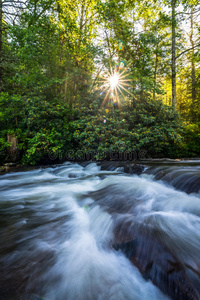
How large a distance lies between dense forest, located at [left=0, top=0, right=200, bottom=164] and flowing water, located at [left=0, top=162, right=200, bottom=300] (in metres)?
4.28

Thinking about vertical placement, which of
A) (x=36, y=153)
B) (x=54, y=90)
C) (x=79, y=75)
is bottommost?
(x=36, y=153)

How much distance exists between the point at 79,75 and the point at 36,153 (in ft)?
17.7

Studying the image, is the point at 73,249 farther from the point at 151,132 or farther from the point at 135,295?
the point at 151,132

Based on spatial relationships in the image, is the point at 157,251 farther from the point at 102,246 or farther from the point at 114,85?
the point at 114,85

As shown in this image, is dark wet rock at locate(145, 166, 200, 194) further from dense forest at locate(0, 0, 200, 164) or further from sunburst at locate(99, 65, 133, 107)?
sunburst at locate(99, 65, 133, 107)

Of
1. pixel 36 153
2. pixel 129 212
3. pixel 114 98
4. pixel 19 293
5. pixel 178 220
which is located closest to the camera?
pixel 19 293

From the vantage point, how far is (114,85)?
888 cm

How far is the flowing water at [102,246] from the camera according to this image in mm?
1396

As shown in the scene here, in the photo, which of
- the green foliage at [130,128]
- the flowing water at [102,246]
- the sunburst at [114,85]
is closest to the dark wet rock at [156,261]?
the flowing water at [102,246]

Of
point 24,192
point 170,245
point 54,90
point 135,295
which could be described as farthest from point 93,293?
point 54,90

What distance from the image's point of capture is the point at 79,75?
30.1 ft

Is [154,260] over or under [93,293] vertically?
over

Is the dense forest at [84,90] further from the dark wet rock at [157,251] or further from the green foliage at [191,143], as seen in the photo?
the dark wet rock at [157,251]

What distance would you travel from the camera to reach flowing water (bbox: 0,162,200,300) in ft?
4.58
